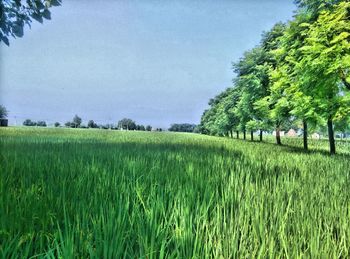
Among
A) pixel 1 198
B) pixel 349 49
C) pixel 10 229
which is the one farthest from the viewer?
pixel 349 49

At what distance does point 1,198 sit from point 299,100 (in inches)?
423

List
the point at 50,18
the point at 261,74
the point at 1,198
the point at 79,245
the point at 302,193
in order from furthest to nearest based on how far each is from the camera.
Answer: the point at 261,74, the point at 50,18, the point at 302,193, the point at 1,198, the point at 79,245

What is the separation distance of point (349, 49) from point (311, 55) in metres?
1.21

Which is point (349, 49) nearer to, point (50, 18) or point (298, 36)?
point (298, 36)

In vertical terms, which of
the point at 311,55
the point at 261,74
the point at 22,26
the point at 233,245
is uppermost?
the point at 261,74

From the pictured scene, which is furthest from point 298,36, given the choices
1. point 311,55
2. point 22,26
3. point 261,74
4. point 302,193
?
point 22,26

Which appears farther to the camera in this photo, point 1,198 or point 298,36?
point 298,36

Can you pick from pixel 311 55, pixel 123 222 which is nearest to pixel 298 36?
pixel 311 55

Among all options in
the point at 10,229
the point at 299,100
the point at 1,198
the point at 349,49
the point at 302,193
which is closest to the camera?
the point at 10,229

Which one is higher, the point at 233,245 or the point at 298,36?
the point at 298,36

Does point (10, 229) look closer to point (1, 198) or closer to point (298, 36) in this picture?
point (1, 198)

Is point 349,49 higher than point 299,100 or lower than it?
higher

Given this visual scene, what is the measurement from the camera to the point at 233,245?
1613mm

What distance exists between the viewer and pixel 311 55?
30.4 ft
